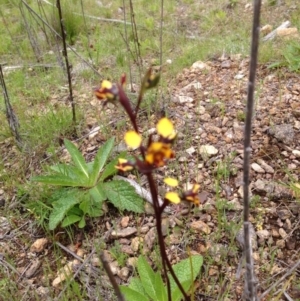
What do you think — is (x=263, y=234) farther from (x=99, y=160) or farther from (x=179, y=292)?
(x=99, y=160)

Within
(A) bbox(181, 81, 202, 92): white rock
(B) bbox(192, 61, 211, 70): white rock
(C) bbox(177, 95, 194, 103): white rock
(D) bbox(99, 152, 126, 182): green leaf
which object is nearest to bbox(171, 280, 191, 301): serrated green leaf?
(D) bbox(99, 152, 126, 182): green leaf

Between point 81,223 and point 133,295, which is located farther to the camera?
point 81,223

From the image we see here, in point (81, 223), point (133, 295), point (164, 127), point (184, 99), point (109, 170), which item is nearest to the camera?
point (164, 127)

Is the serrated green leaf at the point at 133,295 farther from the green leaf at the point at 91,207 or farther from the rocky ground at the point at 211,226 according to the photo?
the green leaf at the point at 91,207

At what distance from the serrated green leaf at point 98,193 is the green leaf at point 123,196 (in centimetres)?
2

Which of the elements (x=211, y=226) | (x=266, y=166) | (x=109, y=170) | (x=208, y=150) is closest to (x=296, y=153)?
(x=266, y=166)

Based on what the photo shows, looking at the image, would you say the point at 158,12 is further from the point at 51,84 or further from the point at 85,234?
the point at 85,234

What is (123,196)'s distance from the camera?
1732 millimetres

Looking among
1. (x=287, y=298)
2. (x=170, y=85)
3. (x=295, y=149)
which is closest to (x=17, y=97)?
(x=170, y=85)

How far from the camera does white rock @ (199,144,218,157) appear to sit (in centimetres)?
195

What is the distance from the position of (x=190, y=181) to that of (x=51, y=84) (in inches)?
63.7

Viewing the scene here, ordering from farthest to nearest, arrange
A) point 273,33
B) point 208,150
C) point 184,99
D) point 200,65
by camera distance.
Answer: point 273,33 → point 200,65 → point 184,99 → point 208,150

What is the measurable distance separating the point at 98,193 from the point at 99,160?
7.3 inches

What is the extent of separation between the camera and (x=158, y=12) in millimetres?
4570
